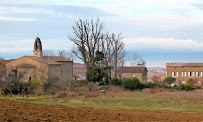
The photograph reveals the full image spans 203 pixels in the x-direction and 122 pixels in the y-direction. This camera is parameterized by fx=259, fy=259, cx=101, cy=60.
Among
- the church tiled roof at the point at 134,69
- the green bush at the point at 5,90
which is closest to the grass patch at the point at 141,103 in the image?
the green bush at the point at 5,90

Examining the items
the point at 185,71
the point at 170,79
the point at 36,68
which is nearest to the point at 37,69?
the point at 36,68

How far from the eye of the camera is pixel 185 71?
6800 cm

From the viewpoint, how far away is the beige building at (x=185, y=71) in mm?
67312

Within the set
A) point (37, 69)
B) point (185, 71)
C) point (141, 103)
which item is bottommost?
point (141, 103)

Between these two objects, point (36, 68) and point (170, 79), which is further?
point (170, 79)

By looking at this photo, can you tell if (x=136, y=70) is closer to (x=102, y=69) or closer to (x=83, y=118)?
(x=102, y=69)

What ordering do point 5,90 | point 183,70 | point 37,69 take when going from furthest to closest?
point 183,70
point 37,69
point 5,90

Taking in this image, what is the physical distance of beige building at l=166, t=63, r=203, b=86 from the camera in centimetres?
6731

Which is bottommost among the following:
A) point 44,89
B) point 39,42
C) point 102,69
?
point 44,89

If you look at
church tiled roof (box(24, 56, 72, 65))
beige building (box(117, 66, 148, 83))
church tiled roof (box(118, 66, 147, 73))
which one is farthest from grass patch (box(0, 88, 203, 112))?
church tiled roof (box(118, 66, 147, 73))

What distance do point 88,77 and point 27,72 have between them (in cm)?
1453

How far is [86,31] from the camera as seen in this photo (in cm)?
5597

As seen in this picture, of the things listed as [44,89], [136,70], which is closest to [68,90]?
[44,89]

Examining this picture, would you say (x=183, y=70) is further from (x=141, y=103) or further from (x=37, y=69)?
(x=141, y=103)
